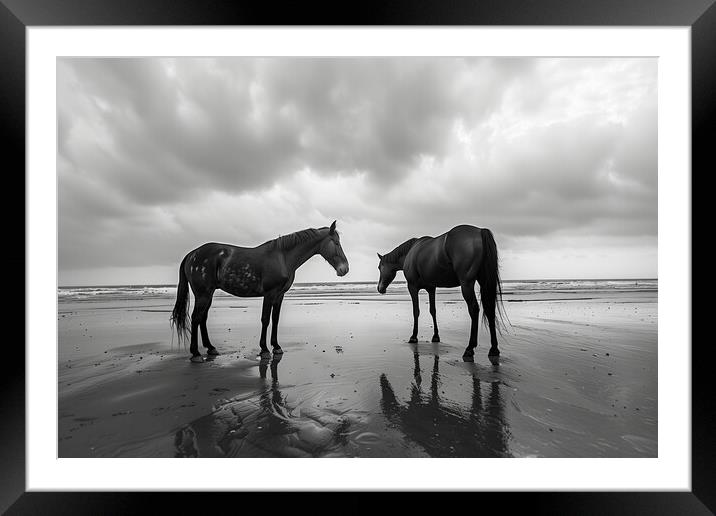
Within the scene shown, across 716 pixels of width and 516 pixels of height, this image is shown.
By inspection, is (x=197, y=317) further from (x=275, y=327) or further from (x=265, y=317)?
(x=275, y=327)

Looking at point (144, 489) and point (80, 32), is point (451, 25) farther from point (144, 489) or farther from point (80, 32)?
point (144, 489)

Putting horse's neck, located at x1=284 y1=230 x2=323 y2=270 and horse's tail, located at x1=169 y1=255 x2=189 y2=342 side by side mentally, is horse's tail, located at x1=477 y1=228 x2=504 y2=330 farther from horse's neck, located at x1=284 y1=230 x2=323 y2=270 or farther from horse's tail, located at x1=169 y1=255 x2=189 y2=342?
horse's tail, located at x1=169 y1=255 x2=189 y2=342

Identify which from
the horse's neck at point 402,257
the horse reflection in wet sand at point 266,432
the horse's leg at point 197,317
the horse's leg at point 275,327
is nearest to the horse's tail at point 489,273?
the horse's neck at point 402,257

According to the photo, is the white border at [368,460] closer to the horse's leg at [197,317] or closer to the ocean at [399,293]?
the horse's leg at [197,317]

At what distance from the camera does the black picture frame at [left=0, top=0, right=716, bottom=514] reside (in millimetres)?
1565

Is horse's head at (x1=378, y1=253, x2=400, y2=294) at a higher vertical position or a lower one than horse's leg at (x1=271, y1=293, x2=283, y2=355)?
higher

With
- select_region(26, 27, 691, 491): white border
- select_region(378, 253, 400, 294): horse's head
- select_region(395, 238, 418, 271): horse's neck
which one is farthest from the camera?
select_region(378, 253, 400, 294): horse's head

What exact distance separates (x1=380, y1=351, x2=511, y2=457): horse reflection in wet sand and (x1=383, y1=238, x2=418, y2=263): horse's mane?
3.53 metres

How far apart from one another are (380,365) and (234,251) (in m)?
3.16

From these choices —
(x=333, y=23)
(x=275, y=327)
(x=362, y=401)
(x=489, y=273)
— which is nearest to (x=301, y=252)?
(x=275, y=327)

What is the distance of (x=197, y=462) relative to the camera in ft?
5.70

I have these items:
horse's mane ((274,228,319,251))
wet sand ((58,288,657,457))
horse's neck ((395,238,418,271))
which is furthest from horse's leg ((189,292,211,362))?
horse's neck ((395,238,418,271))

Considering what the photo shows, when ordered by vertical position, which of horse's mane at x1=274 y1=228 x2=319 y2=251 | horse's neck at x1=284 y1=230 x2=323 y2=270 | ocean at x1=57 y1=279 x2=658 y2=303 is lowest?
ocean at x1=57 y1=279 x2=658 y2=303

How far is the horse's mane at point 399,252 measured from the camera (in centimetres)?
585
